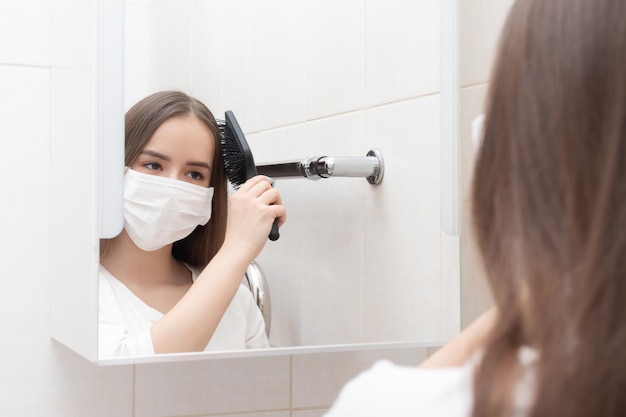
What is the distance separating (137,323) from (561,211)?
0.59 metres

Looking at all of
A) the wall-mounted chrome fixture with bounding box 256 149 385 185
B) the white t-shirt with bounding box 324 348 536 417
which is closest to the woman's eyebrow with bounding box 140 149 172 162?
the wall-mounted chrome fixture with bounding box 256 149 385 185

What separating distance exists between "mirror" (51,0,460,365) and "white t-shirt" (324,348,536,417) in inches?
18.4

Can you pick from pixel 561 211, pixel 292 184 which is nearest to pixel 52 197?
pixel 292 184

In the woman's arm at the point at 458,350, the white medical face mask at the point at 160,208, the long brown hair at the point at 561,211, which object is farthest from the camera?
the white medical face mask at the point at 160,208

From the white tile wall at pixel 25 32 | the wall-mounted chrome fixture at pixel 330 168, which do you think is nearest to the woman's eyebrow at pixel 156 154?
the wall-mounted chrome fixture at pixel 330 168

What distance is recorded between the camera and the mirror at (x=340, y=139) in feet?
3.06

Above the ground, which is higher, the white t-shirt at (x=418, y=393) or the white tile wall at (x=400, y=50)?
the white tile wall at (x=400, y=50)

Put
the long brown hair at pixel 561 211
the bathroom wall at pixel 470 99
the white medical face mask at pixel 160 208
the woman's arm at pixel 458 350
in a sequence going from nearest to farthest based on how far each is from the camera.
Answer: the long brown hair at pixel 561 211 < the woman's arm at pixel 458 350 < the white medical face mask at pixel 160 208 < the bathroom wall at pixel 470 99

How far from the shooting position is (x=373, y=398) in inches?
17.6

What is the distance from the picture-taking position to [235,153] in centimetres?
92

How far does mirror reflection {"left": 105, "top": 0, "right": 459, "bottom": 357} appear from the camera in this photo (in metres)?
0.89

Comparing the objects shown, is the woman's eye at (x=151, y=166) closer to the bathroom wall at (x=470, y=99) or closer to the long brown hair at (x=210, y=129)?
Answer: the long brown hair at (x=210, y=129)

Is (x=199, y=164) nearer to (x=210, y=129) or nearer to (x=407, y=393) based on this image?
(x=210, y=129)

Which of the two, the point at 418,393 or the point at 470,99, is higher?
the point at 470,99
